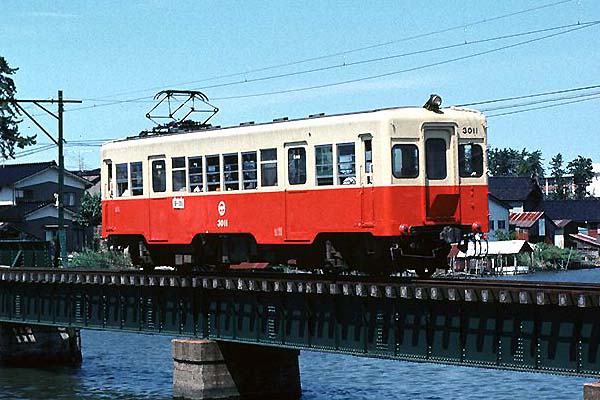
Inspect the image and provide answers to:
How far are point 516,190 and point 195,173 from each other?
117 m

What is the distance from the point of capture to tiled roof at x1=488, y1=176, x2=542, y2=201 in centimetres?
14425

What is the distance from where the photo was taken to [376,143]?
2719 centimetres

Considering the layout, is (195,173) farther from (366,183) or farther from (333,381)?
(333,381)

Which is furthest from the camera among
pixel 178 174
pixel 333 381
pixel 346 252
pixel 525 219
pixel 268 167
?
pixel 525 219

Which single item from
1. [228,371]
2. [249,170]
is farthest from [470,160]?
[228,371]

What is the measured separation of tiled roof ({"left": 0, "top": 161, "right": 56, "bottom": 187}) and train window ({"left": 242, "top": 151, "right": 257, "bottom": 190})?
7449 centimetres

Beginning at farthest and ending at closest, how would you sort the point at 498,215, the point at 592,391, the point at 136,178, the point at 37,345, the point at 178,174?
the point at 498,215 → the point at 37,345 → the point at 136,178 → the point at 178,174 → the point at 592,391

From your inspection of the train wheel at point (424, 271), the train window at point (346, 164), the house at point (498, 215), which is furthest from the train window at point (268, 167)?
the house at point (498, 215)

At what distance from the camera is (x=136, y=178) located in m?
35.0

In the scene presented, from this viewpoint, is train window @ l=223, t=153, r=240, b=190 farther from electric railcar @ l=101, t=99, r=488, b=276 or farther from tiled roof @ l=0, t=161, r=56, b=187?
tiled roof @ l=0, t=161, r=56, b=187

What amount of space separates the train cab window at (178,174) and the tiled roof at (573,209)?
123915mm

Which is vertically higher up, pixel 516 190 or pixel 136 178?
pixel 516 190

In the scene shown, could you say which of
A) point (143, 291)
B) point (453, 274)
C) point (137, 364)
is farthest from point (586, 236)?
point (143, 291)

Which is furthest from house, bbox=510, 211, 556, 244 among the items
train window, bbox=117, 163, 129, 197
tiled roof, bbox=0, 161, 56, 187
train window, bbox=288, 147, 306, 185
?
train window, bbox=288, 147, 306, 185
